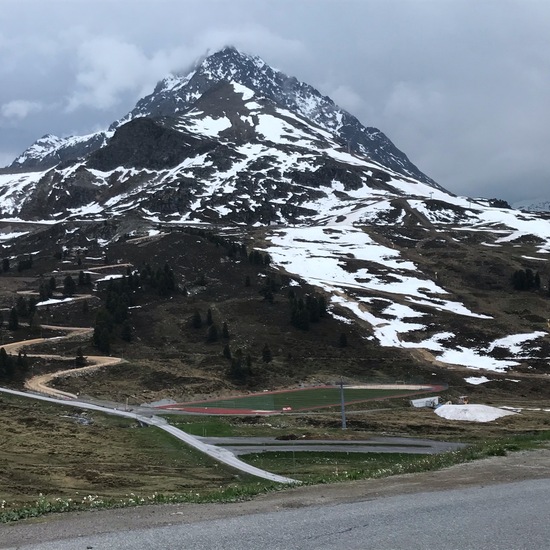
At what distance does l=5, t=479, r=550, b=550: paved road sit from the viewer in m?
11.0

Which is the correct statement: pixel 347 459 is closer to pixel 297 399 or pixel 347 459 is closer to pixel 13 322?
pixel 297 399

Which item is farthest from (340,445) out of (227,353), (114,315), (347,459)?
(114,315)

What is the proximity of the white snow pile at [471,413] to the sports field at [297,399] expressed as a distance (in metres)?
15.6

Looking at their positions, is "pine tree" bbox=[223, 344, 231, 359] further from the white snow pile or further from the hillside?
the white snow pile

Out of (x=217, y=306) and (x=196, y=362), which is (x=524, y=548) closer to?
(x=196, y=362)

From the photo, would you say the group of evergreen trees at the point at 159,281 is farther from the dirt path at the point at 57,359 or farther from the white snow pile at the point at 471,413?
the white snow pile at the point at 471,413

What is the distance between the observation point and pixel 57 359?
9675cm

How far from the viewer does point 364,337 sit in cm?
11625

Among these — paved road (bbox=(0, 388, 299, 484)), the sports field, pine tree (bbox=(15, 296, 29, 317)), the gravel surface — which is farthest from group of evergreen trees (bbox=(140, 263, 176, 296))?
the gravel surface

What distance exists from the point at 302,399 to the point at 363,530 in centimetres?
7447

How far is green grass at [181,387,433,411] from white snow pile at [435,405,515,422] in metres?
16.1

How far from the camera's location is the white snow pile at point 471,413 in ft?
221

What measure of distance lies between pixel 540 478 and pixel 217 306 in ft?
381

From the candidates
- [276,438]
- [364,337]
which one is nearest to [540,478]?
[276,438]
